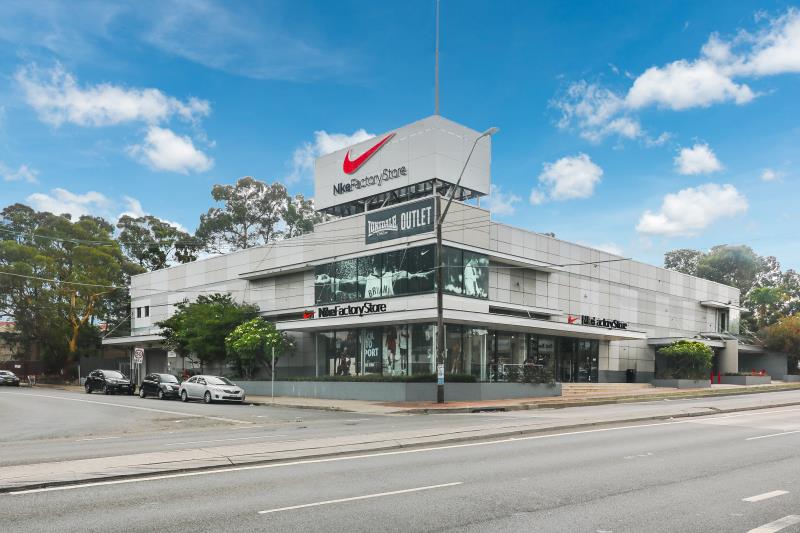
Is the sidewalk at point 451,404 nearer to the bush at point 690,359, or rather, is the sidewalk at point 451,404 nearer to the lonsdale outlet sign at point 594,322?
the lonsdale outlet sign at point 594,322

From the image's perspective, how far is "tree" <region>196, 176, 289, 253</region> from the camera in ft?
284

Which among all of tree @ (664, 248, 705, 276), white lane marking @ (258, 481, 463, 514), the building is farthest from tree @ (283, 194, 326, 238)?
white lane marking @ (258, 481, 463, 514)

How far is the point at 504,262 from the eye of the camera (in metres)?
41.7

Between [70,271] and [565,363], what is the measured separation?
49.4 metres

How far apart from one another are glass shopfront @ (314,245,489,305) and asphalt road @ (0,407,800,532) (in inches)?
896

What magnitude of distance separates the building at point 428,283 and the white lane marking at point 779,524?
Result: 26086 mm

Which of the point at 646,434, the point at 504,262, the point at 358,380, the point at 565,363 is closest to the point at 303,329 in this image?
the point at 358,380

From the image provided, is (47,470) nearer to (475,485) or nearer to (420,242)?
(475,485)

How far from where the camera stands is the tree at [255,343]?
138 ft

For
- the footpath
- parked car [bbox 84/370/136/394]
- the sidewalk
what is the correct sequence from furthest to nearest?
parked car [bbox 84/370/136/394], the sidewalk, the footpath

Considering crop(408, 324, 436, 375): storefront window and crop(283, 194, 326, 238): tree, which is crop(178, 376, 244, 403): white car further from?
crop(283, 194, 326, 238): tree

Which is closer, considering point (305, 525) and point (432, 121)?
point (305, 525)

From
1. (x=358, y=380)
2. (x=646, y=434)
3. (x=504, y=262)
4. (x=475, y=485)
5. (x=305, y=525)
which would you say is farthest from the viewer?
(x=504, y=262)

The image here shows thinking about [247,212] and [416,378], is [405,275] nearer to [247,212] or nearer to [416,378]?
[416,378]
